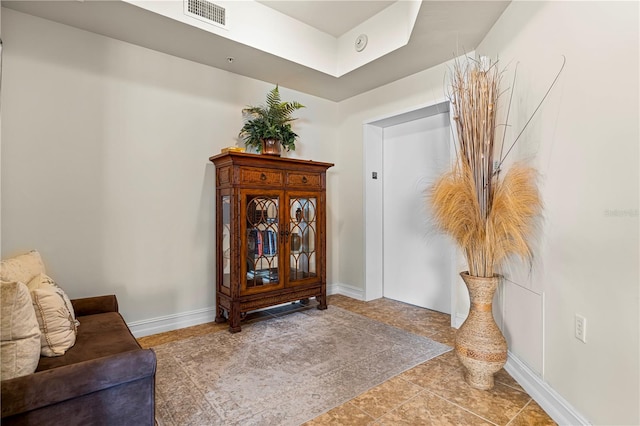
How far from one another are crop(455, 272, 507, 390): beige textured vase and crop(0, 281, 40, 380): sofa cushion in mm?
2196

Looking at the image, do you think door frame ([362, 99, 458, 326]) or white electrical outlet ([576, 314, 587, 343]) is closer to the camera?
white electrical outlet ([576, 314, 587, 343])

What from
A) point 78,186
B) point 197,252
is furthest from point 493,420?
point 78,186

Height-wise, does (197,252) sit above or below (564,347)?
above

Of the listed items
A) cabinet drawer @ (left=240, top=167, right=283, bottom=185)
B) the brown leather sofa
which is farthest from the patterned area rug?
cabinet drawer @ (left=240, top=167, right=283, bottom=185)

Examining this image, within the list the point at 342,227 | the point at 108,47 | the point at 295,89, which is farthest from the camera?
the point at 342,227

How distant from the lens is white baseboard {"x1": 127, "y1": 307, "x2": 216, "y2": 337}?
113 inches

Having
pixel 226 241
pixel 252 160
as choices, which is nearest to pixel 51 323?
pixel 226 241

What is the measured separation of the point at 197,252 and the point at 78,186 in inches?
44.0

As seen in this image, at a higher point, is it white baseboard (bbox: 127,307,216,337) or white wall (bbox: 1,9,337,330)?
white wall (bbox: 1,9,337,330)

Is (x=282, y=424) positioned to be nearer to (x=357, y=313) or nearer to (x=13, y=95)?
→ (x=357, y=313)

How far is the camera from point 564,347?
1711mm

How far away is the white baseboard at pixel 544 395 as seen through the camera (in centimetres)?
162

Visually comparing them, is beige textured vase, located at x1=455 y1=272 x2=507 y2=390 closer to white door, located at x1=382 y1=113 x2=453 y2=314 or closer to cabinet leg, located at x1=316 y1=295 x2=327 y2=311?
white door, located at x1=382 y1=113 x2=453 y2=314

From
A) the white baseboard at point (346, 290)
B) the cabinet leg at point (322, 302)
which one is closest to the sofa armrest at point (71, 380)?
the cabinet leg at point (322, 302)
